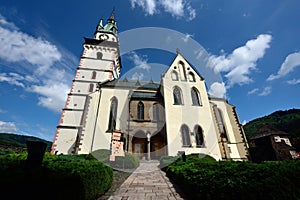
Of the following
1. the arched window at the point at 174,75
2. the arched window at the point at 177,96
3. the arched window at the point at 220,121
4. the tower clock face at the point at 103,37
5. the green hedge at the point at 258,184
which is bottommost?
the green hedge at the point at 258,184

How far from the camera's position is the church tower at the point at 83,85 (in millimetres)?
18375

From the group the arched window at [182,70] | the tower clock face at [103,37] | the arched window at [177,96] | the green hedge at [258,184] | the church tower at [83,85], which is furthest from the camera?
the tower clock face at [103,37]

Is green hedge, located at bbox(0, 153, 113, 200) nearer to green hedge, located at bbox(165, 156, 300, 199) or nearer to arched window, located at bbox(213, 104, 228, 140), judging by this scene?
green hedge, located at bbox(165, 156, 300, 199)

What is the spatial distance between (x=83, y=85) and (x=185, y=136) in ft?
61.0

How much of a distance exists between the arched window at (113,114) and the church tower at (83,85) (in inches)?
131

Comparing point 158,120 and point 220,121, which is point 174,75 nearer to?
point 158,120

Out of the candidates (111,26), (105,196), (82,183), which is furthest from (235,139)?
(111,26)

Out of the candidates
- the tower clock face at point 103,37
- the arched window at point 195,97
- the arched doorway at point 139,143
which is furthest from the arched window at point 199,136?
the tower clock face at point 103,37

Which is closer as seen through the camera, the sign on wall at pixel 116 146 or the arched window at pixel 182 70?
the sign on wall at pixel 116 146

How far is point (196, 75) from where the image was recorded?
19938 mm

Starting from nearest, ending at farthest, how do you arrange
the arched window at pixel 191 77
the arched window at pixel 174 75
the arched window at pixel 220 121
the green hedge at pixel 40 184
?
the green hedge at pixel 40 184 < the arched window at pixel 220 121 < the arched window at pixel 174 75 < the arched window at pixel 191 77

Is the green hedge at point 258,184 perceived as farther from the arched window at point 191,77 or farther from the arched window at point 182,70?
the arched window at point 191,77

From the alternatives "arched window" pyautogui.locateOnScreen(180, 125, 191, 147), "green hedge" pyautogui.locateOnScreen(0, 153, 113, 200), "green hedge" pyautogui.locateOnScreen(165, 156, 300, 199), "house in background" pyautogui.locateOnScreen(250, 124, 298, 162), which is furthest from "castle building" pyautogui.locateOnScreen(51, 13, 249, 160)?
"green hedge" pyautogui.locateOnScreen(0, 153, 113, 200)

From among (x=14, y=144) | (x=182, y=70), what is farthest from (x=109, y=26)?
(x=14, y=144)
